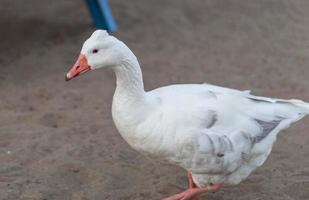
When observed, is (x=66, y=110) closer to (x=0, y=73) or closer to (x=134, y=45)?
(x=0, y=73)

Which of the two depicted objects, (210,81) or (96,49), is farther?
(210,81)

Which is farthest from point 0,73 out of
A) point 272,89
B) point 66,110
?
point 272,89

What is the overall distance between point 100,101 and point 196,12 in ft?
Answer: 7.70

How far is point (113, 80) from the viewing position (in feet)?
16.2

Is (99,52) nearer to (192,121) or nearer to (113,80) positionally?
(192,121)

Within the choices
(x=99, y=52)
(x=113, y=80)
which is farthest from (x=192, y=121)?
(x=113, y=80)

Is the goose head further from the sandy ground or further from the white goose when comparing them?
the sandy ground

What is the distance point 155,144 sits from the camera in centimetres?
279

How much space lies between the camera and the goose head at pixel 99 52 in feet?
8.94

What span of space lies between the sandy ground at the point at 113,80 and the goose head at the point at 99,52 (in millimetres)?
839

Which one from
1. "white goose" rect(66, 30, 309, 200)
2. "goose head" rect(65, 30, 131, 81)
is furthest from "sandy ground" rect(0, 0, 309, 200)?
"goose head" rect(65, 30, 131, 81)

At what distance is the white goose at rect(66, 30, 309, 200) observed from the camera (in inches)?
109

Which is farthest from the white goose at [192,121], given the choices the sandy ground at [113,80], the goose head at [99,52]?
the sandy ground at [113,80]

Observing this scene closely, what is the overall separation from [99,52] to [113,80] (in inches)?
86.3
